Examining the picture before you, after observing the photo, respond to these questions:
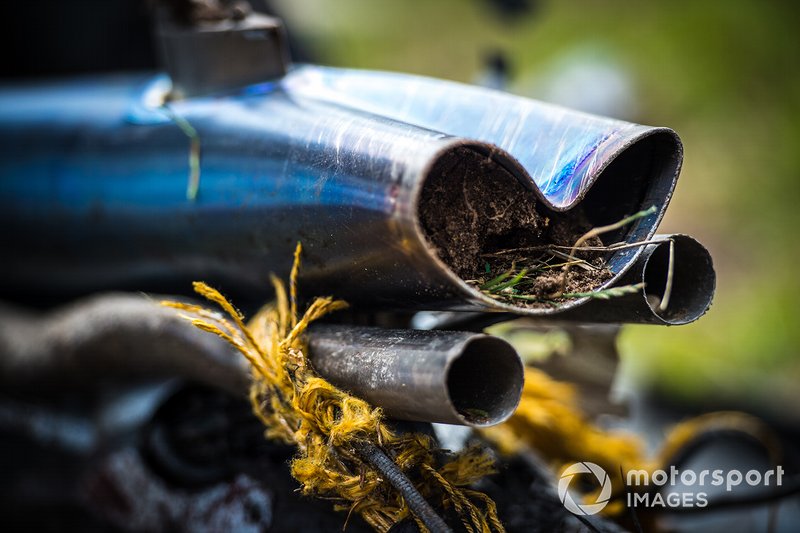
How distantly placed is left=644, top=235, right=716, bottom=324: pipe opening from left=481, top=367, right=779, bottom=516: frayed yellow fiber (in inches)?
10.5

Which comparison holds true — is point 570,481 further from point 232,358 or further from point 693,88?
point 693,88

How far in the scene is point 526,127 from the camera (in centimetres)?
71

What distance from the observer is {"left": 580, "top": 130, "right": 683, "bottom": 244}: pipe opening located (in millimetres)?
648

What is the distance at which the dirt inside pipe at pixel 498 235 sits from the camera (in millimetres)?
590

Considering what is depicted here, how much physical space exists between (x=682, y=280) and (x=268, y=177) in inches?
14.5

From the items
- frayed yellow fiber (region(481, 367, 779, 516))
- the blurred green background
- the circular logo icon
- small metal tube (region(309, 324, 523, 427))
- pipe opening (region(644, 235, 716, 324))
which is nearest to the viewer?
small metal tube (region(309, 324, 523, 427))

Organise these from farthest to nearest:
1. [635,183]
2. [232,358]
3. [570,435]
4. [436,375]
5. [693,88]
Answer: [693,88]
[570,435]
[232,358]
[635,183]
[436,375]

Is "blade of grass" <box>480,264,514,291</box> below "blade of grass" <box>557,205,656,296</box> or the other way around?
below

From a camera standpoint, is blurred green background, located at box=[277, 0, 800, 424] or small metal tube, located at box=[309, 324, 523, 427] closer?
small metal tube, located at box=[309, 324, 523, 427]

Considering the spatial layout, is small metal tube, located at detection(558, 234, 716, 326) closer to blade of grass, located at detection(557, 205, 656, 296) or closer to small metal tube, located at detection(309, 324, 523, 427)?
blade of grass, located at detection(557, 205, 656, 296)

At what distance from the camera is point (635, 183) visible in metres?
0.67

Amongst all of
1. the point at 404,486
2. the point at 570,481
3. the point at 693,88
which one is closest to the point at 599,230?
the point at 404,486

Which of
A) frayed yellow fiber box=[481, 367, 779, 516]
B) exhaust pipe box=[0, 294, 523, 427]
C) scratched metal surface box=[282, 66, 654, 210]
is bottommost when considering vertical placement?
frayed yellow fiber box=[481, 367, 779, 516]

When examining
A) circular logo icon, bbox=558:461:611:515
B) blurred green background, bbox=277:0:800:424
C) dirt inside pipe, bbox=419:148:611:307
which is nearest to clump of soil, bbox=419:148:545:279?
dirt inside pipe, bbox=419:148:611:307
